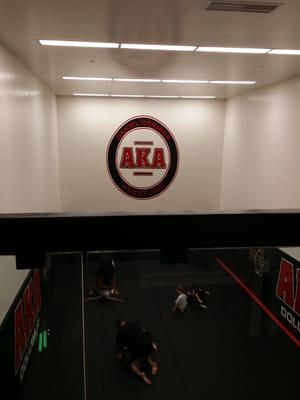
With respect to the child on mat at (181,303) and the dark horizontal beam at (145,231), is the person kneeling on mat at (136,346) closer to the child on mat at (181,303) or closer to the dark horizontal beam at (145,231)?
the child on mat at (181,303)

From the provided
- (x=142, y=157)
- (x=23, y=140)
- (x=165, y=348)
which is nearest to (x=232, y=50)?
(x=23, y=140)

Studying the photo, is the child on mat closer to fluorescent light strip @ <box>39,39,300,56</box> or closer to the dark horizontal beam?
fluorescent light strip @ <box>39,39,300,56</box>

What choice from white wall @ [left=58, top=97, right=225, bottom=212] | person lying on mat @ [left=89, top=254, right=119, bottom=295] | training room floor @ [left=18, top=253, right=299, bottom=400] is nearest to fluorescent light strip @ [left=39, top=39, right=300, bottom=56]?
training room floor @ [left=18, top=253, right=299, bottom=400]

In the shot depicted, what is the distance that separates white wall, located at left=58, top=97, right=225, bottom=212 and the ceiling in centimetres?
270

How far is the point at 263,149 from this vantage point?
289 inches

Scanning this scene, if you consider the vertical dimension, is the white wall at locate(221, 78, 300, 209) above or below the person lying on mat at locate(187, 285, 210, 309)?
above

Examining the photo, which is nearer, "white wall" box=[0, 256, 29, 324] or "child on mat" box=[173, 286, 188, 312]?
"white wall" box=[0, 256, 29, 324]

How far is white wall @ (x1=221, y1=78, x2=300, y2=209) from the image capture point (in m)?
6.18

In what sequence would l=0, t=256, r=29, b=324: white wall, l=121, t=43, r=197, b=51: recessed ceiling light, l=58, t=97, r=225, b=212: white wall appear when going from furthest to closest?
l=58, t=97, r=225, b=212: white wall < l=121, t=43, r=197, b=51: recessed ceiling light < l=0, t=256, r=29, b=324: white wall

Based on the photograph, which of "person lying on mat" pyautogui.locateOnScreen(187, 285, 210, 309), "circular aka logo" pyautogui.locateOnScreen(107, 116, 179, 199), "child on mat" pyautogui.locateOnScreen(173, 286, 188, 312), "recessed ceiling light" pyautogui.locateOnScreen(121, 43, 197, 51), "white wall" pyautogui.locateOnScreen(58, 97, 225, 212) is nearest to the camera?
"recessed ceiling light" pyautogui.locateOnScreen(121, 43, 197, 51)

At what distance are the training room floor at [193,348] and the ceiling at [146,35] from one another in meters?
2.74

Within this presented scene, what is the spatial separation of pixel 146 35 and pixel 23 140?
246 centimetres

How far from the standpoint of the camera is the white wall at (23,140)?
409 centimetres

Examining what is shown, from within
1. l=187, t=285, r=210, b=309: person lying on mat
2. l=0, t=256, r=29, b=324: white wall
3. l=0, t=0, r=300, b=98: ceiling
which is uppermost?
l=0, t=0, r=300, b=98: ceiling
